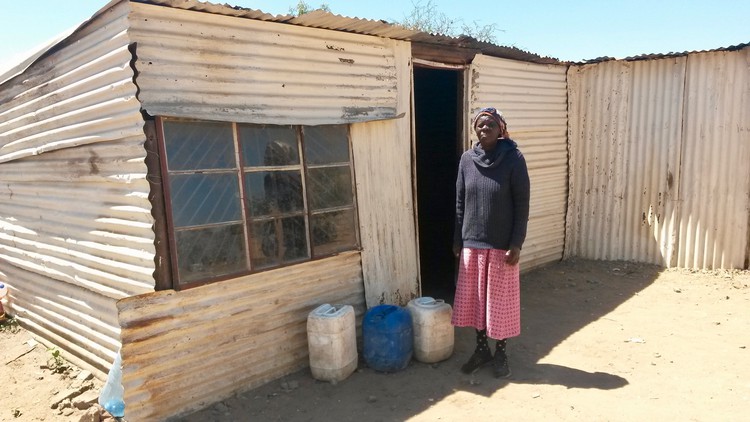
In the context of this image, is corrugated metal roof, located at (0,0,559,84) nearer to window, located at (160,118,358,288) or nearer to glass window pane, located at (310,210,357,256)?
window, located at (160,118,358,288)

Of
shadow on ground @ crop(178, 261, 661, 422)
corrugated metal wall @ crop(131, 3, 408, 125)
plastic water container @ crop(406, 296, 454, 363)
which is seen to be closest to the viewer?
corrugated metal wall @ crop(131, 3, 408, 125)

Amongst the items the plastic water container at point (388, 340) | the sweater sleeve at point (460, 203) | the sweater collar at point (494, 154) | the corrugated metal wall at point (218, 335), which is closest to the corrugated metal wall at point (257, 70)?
the sweater sleeve at point (460, 203)

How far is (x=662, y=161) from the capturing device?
21.9ft

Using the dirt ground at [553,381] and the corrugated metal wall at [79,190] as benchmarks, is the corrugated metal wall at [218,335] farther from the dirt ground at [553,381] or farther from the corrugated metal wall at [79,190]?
the corrugated metal wall at [79,190]

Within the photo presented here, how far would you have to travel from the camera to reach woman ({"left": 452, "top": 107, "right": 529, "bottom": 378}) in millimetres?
3705

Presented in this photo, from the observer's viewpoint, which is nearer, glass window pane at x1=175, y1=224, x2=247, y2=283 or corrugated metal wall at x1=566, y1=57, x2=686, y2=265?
glass window pane at x1=175, y1=224, x2=247, y2=283

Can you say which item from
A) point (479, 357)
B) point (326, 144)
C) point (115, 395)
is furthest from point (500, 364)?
point (115, 395)

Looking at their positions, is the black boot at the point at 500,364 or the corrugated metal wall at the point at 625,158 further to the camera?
the corrugated metal wall at the point at 625,158

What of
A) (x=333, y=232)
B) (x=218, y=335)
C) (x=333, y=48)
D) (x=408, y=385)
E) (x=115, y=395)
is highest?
(x=333, y=48)

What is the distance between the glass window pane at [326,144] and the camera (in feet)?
13.7

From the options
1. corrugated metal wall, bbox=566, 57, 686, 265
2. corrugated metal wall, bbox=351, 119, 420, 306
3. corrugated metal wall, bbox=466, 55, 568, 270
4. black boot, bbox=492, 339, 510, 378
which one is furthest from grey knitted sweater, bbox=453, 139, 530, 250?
corrugated metal wall, bbox=566, 57, 686, 265

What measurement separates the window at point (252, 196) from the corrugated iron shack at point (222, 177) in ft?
Answer: 0.05

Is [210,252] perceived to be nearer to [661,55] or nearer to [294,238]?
[294,238]

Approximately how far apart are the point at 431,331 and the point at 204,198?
7.12ft
